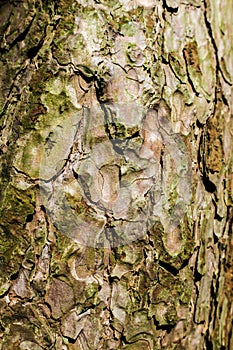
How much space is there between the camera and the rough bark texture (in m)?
1.03

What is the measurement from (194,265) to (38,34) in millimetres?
590

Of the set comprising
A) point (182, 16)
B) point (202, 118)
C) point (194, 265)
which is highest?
point (182, 16)

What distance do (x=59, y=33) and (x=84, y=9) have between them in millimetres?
64

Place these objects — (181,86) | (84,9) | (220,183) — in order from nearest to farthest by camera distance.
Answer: (84,9)
(181,86)
(220,183)

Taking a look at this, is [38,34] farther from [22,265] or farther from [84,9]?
[22,265]

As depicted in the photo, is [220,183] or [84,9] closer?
[84,9]

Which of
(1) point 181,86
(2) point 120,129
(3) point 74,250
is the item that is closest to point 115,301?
(3) point 74,250

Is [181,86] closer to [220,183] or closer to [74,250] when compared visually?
[220,183]

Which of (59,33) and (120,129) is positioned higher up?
(59,33)

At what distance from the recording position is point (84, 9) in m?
1.02

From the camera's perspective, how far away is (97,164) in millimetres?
1050

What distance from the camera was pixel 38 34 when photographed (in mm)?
1037

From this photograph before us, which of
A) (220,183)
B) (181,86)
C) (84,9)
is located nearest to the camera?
(84,9)

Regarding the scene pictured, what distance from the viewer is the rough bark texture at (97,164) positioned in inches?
40.6
